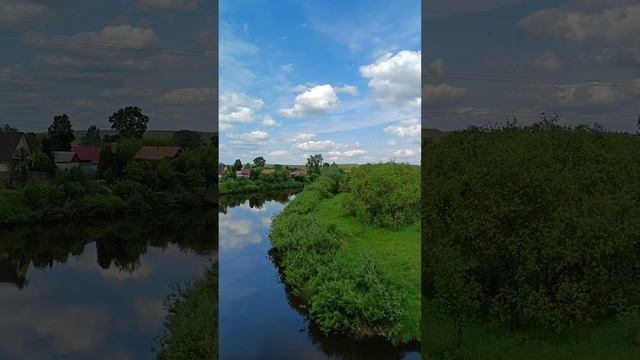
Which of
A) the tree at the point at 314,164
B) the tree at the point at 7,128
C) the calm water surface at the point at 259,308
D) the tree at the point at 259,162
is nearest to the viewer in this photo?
the tree at the point at 7,128

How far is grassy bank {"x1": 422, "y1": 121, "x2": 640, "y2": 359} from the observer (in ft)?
20.1

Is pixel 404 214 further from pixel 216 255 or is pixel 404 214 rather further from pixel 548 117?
pixel 216 255

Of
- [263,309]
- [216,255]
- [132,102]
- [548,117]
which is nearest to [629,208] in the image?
[548,117]

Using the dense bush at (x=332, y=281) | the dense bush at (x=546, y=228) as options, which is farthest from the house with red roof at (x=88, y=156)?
the dense bush at (x=332, y=281)

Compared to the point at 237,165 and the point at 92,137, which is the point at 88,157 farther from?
the point at 237,165

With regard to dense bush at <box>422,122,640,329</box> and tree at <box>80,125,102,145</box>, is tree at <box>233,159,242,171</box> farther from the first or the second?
tree at <box>80,125,102,145</box>

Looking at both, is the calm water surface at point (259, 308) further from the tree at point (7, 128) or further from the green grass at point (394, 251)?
the tree at point (7, 128)

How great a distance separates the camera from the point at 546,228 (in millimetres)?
6250

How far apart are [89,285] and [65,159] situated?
1.29 m

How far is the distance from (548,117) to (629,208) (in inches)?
62.4

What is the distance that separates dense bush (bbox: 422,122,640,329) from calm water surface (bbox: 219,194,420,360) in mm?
3222

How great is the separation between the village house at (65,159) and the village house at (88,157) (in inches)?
→ 2.0

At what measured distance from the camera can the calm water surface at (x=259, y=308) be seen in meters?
10.0

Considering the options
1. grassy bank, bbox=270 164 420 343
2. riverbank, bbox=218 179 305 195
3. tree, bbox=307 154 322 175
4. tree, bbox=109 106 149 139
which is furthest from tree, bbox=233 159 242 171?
tree, bbox=109 106 149 139
